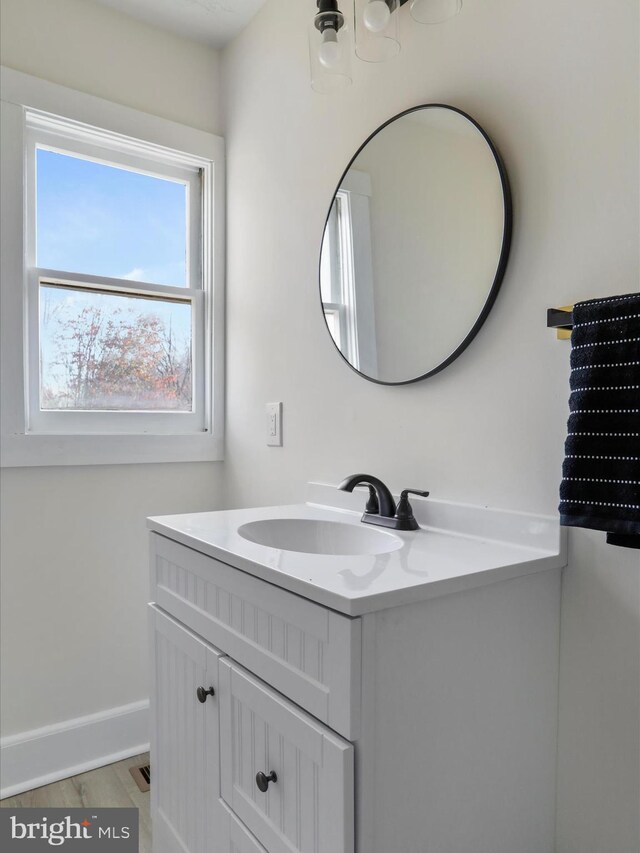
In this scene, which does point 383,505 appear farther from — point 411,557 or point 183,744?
point 183,744

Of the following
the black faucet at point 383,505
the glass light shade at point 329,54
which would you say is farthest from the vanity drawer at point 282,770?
the glass light shade at point 329,54

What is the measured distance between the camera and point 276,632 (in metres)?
0.95

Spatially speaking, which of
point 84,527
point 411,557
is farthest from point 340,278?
point 84,527

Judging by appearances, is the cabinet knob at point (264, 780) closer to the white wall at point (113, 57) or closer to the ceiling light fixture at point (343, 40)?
the ceiling light fixture at point (343, 40)

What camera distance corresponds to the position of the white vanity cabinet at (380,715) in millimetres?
809

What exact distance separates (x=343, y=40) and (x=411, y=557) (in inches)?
45.2

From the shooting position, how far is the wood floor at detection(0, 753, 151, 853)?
1.69 meters

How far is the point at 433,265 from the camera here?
128 centimetres

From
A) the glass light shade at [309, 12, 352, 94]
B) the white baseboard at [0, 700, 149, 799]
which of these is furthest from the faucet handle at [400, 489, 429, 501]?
the white baseboard at [0, 700, 149, 799]

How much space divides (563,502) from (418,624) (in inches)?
11.3

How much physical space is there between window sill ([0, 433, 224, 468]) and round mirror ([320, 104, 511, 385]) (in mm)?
779

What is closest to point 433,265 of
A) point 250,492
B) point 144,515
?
point 250,492

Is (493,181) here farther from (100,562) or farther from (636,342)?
(100,562)

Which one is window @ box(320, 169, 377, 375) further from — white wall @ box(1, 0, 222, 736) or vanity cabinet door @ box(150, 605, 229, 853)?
white wall @ box(1, 0, 222, 736)
